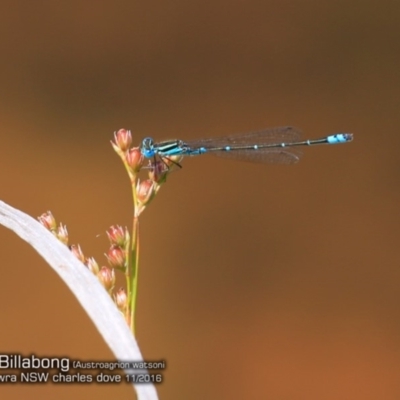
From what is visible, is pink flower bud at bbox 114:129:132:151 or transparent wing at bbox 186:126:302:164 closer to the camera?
pink flower bud at bbox 114:129:132:151

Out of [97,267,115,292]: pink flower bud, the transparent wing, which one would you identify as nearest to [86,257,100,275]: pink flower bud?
[97,267,115,292]: pink flower bud

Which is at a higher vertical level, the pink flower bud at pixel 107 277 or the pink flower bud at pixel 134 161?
the pink flower bud at pixel 134 161

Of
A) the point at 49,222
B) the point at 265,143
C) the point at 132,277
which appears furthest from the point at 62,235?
the point at 265,143

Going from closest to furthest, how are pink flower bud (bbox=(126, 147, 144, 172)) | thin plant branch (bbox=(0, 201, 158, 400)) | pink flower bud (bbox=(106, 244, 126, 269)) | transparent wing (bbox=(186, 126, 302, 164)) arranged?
thin plant branch (bbox=(0, 201, 158, 400)), pink flower bud (bbox=(106, 244, 126, 269)), pink flower bud (bbox=(126, 147, 144, 172)), transparent wing (bbox=(186, 126, 302, 164))

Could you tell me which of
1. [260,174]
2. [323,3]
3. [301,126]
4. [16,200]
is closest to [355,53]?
[323,3]

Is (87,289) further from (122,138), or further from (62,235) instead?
(122,138)

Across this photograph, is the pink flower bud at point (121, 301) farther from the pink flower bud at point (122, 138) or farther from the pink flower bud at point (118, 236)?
the pink flower bud at point (122, 138)

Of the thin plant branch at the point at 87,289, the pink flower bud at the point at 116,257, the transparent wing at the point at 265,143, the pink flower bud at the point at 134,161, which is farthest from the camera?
the transparent wing at the point at 265,143

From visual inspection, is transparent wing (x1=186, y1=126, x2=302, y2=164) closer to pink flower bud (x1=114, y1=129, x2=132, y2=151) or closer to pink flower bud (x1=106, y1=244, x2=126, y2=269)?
pink flower bud (x1=114, y1=129, x2=132, y2=151)

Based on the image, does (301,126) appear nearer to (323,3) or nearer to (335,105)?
(335,105)

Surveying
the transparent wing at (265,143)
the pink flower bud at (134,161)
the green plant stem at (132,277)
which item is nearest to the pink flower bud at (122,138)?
the pink flower bud at (134,161)

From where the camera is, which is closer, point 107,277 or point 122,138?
point 107,277

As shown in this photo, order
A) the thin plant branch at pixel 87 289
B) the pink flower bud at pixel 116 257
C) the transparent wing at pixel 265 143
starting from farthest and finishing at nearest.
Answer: the transparent wing at pixel 265 143
the pink flower bud at pixel 116 257
the thin plant branch at pixel 87 289

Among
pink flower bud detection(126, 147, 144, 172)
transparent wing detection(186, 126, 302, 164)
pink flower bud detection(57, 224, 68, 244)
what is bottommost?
pink flower bud detection(57, 224, 68, 244)
